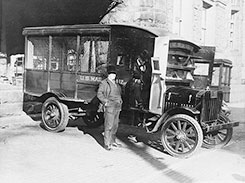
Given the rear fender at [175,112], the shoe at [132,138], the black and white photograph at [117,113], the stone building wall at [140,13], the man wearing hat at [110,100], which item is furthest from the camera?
the stone building wall at [140,13]

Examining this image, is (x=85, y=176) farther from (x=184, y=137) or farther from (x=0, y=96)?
(x=0, y=96)

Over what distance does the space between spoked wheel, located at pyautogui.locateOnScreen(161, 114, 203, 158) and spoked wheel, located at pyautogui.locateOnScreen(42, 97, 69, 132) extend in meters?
2.53

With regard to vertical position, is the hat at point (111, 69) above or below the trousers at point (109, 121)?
above

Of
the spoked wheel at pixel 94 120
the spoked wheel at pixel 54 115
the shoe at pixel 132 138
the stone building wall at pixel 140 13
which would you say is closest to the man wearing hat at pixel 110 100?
the shoe at pixel 132 138

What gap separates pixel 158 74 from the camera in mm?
6918

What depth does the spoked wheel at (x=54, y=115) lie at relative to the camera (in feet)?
27.3

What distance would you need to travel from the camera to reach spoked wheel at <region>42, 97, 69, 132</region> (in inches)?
328

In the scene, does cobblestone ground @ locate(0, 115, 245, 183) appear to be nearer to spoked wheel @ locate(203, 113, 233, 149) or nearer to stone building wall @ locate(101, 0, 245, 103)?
spoked wheel @ locate(203, 113, 233, 149)

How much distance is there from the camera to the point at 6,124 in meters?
9.70

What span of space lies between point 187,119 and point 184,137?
14.5 inches

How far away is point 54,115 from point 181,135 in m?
3.22

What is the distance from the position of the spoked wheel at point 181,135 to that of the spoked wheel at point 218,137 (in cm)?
105

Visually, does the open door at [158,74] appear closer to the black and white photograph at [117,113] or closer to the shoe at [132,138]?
the black and white photograph at [117,113]

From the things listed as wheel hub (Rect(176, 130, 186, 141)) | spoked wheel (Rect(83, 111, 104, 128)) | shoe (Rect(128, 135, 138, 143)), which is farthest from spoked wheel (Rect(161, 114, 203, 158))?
spoked wheel (Rect(83, 111, 104, 128))
